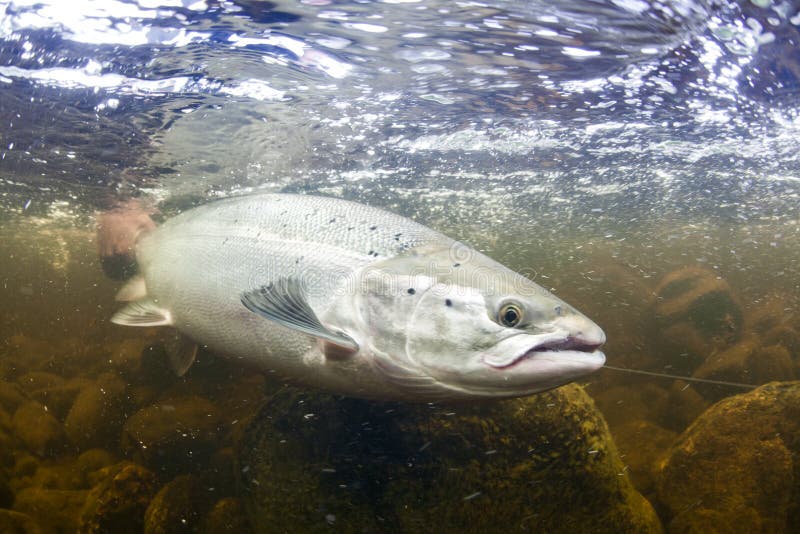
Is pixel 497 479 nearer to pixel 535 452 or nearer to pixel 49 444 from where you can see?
pixel 535 452

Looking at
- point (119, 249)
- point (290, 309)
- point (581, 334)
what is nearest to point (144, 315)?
point (290, 309)

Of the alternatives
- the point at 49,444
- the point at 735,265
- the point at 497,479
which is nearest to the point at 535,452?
the point at 497,479

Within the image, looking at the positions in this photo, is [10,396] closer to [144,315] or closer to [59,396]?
[59,396]

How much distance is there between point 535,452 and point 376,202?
15.0 m

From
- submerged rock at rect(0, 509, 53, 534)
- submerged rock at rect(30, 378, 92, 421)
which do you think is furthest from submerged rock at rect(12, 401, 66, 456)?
submerged rock at rect(0, 509, 53, 534)

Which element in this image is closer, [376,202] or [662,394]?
[662,394]

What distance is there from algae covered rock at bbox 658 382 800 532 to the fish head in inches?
139

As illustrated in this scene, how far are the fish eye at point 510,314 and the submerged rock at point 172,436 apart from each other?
5172 mm

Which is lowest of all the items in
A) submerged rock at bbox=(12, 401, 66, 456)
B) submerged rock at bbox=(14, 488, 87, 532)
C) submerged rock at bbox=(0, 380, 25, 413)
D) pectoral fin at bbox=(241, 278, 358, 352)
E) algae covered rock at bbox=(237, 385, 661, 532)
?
submerged rock at bbox=(0, 380, 25, 413)

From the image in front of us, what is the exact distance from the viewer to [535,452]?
13.2ft

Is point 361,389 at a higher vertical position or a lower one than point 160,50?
lower

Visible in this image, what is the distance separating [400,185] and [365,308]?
12.9 metres

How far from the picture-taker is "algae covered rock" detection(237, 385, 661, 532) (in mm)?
3861

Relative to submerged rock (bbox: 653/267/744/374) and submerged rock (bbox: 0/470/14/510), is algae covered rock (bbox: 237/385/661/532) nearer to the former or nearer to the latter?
submerged rock (bbox: 0/470/14/510)
